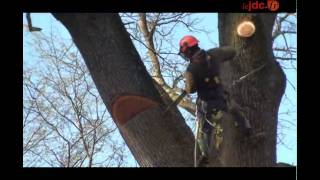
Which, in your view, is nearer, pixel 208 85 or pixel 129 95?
pixel 129 95

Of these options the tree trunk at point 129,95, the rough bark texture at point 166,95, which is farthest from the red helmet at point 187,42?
the tree trunk at point 129,95

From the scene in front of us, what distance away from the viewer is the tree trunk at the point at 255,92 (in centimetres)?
341

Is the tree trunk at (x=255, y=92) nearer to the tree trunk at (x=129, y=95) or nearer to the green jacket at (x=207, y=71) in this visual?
the green jacket at (x=207, y=71)

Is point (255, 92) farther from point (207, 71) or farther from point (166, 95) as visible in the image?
point (166, 95)

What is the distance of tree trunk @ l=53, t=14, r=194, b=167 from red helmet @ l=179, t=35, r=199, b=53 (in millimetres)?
338

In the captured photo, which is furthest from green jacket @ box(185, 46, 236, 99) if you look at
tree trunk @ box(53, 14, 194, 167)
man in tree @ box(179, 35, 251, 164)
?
tree trunk @ box(53, 14, 194, 167)
